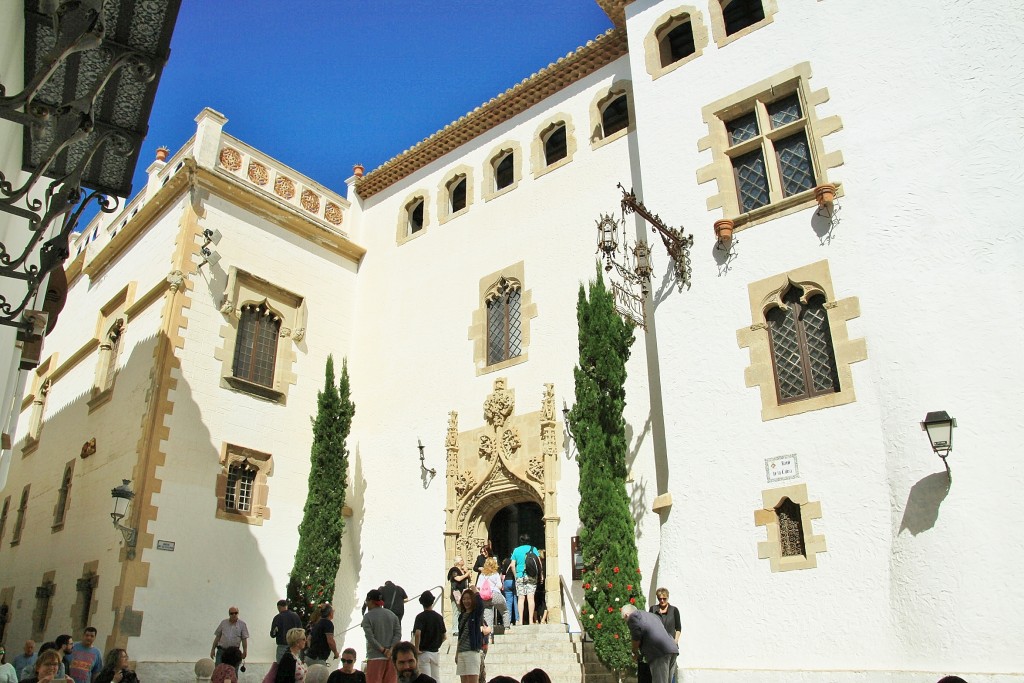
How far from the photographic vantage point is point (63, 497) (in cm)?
1661

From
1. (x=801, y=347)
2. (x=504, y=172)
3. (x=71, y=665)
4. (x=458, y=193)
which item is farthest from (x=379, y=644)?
(x=458, y=193)

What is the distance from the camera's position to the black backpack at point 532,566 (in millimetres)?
12727

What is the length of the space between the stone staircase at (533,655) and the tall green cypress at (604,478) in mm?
888

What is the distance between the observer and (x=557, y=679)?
35.9 ft

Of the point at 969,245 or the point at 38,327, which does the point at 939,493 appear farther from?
the point at 38,327

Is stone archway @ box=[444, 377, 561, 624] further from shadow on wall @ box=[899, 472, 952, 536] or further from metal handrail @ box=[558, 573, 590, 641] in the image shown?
shadow on wall @ box=[899, 472, 952, 536]

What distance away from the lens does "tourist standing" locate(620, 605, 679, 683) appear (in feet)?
26.0

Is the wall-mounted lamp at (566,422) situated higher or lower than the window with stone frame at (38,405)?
lower

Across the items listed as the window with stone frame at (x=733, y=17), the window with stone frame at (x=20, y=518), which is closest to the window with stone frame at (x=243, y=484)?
the window with stone frame at (x=20, y=518)

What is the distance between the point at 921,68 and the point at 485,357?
842 centimetres

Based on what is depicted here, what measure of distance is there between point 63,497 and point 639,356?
12277 millimetres

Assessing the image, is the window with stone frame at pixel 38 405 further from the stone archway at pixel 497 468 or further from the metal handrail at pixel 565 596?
the metal handrail at pixel 565 596

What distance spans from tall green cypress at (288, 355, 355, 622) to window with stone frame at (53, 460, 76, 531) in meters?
4.98

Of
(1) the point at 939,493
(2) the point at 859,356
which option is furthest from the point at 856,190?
(1) the point at 939,493
